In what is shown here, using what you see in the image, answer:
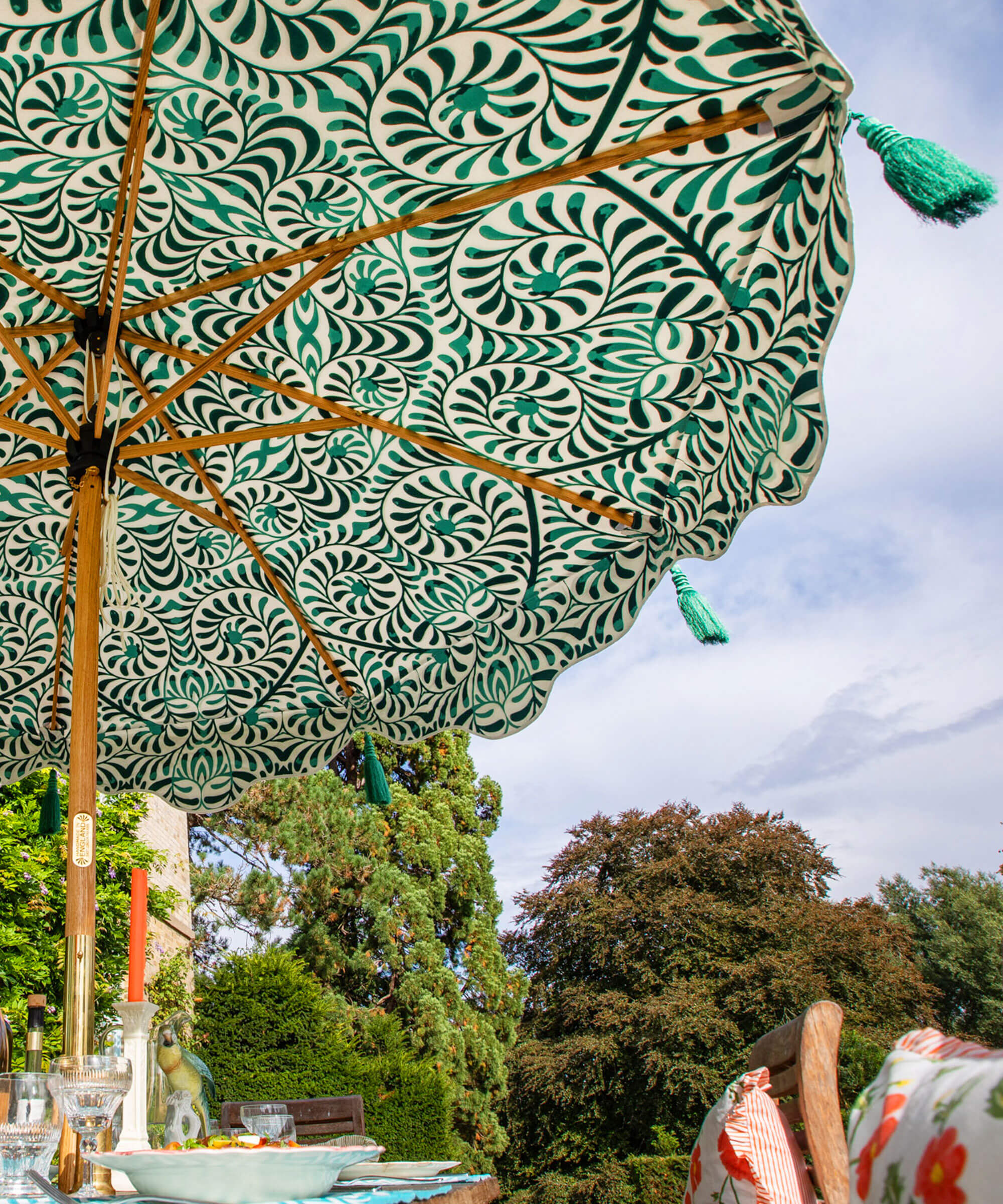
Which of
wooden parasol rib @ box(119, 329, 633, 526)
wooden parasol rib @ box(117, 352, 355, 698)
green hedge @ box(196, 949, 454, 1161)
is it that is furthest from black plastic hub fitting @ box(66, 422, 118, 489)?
green hedge @ box(196, 949, 454, 1161)

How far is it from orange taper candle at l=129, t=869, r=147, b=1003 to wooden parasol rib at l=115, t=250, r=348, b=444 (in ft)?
3.95

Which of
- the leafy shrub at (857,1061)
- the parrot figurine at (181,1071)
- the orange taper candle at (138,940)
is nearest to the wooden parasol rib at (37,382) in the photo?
the orange taper candle at (138,940)

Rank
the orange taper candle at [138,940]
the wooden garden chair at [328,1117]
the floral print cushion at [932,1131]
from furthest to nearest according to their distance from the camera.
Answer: the wooden garden chair at [328,1117], the orange taper candle at [138,940], the floral print cushion at [932,1131]

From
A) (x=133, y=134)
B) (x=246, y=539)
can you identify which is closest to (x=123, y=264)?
(x=133, y=134)

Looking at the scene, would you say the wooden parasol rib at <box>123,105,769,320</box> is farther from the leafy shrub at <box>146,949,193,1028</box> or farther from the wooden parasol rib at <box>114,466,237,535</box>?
the leafy shrub at <box>146,949,193,1028</box>

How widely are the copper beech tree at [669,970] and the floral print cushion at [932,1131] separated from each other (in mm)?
14255

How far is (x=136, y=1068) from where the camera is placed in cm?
169

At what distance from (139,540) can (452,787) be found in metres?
13.4

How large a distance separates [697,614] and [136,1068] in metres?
1.90

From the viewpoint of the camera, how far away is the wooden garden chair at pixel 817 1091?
1.48 metres

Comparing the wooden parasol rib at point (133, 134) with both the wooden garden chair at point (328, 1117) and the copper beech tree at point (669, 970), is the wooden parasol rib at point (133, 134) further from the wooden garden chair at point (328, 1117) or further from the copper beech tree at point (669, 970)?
the copper beech tree at point (669, 970)

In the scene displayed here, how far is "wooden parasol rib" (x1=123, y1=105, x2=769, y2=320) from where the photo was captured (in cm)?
174

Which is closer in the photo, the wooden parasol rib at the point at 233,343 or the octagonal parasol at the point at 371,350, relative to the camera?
the octagonal parasol at the point at 371,350

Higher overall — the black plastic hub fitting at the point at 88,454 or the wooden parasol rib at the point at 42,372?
the wooden parasol rib at the point at 42,372
